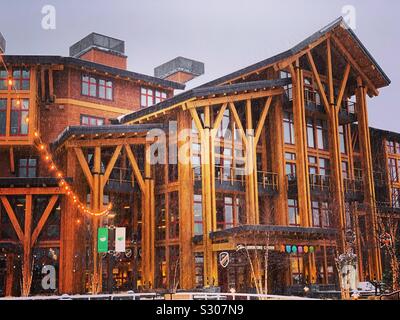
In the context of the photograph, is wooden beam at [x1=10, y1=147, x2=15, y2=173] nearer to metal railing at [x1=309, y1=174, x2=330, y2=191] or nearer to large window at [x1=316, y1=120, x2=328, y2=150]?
metal railing at [x1=309, y1=174, x2=330, y2=191]

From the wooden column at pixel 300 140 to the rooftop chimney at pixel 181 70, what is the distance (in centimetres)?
1117

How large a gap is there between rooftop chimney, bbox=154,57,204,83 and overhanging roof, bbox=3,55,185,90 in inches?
147

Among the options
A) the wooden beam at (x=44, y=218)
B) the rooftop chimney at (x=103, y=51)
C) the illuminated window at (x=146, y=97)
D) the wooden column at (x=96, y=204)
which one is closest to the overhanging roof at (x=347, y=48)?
the illuminated window at (x=146, y=97)

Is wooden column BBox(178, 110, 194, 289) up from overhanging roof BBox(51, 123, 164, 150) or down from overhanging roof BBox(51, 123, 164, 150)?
down

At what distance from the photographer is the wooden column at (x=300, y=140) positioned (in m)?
22.6

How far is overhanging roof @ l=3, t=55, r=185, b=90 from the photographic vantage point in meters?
23.9

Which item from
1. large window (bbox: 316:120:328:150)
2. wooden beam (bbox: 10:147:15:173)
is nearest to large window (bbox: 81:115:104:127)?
wooden beam (bbox: 10:147:15:173)

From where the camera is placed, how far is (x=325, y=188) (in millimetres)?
24469

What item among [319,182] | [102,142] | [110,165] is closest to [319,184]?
[319,182]

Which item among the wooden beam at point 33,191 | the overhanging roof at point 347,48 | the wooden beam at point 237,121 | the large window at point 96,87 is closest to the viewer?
the wooden beam at point 237,121

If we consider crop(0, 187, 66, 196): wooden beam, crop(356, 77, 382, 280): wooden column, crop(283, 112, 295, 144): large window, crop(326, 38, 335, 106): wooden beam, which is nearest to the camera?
crop(0, 187, 66, 196): wooden beam

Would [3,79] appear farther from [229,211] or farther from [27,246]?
[229,211]

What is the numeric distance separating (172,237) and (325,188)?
289 inches

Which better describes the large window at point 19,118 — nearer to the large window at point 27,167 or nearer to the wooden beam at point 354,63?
the large window at point 27,167
